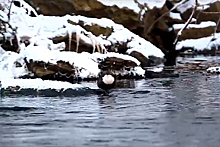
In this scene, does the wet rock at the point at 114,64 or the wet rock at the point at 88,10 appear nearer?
the wet rock at the point at 114,64

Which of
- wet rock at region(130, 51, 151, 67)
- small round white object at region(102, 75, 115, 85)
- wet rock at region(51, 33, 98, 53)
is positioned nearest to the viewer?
small round white object at region(102, 75, 115, 85)

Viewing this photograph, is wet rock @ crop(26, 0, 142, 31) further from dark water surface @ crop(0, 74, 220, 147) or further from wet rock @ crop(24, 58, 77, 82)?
dark water surface @ crop(0, 74, 220, 147)

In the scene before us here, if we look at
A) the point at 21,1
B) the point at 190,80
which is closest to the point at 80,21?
the point at 21,1

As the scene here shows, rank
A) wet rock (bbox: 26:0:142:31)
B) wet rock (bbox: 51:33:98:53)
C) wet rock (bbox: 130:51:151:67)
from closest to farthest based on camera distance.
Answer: wet rock (bbox: 51:33:98:53)
wet rock (bbox: 130:51:151:67)
wet rock (bbox: 26:0:142:31)

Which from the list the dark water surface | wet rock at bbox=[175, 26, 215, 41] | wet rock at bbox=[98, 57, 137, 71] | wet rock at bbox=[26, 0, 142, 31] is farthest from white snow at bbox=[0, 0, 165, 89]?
wet rock at bbox=[175, 26, 215, 41]

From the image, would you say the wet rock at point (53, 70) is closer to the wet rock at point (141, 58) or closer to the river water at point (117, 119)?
the river water at point (117, 119)

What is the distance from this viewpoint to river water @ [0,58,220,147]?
685 cm

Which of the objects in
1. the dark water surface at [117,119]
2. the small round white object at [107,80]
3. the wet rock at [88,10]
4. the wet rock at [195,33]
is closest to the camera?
the dark water surface at [117,119]

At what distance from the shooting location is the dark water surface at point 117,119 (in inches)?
270

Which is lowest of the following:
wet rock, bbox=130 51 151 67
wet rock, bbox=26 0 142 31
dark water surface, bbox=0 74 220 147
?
dark water surface, bbox=0 74 220 147

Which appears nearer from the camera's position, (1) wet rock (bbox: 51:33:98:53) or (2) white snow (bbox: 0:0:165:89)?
(2) white snow (bbox: 0:0:165:89)

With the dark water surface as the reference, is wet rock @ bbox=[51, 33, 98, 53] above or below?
above

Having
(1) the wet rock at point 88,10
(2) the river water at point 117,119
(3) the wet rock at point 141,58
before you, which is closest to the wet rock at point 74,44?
(3) the wet rock at point 141,58

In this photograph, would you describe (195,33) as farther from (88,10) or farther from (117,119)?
(117,119)
